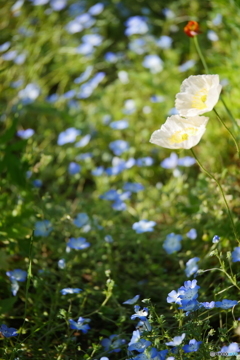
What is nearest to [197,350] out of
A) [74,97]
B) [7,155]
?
[7,155]

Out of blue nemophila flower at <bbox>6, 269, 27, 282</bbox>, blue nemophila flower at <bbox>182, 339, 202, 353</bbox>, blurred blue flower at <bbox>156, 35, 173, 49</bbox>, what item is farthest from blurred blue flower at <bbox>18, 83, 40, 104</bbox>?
blue nemophila flower at <bbox>182, 339, 202, 353</bbox>

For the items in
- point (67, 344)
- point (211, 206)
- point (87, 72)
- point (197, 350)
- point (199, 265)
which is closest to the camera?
point (197, 350)

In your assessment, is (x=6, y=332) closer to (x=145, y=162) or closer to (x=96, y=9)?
(x=145, y=162)

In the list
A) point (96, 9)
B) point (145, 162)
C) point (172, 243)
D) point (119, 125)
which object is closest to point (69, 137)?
point (119, 125)

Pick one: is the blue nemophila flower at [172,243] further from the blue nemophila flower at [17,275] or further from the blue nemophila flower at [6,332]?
the blue nemophila flower at [6,332]

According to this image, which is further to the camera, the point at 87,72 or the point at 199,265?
the point at 87,72

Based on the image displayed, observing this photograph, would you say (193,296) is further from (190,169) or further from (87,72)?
(87,72)

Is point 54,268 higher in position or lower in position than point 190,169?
higher
